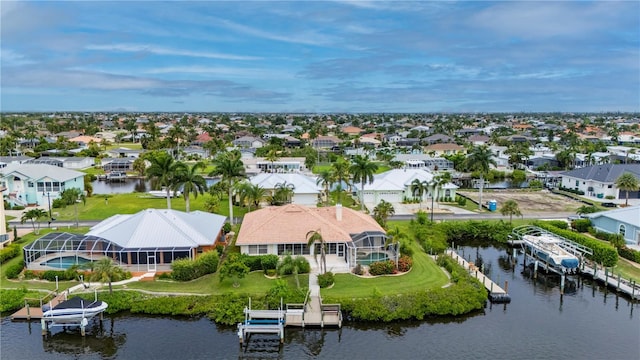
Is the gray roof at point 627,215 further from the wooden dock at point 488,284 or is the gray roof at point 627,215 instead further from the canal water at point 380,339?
the wooden dock at point 488,284

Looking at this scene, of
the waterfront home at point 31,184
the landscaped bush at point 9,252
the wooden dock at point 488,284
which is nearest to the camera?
the wooden dock at point 488,284

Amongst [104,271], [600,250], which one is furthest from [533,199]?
[104,271]

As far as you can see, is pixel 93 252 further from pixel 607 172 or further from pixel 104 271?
pixel 607 172

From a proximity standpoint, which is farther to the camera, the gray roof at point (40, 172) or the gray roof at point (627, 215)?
the gray roof at point (40, 172)

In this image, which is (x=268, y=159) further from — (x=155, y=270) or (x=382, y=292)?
(x=382, y=292)

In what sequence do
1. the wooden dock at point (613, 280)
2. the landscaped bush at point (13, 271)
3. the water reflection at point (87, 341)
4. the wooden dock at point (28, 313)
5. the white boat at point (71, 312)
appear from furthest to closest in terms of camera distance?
the landscaped bush at point (13, 271)
the wooden dock at point (613, 280)
the wooden dock at point (28, 313)
the white boat at point (71, 312)
the water reflection at point (87, 341)

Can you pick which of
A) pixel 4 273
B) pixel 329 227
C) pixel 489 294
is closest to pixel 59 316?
pixel 4 273

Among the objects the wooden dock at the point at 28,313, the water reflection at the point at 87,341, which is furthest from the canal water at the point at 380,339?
the wooden dock at the point at 28,313

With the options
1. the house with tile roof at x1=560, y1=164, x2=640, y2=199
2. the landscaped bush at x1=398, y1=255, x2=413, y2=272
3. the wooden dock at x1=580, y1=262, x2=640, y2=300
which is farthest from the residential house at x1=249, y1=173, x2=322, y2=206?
the house with tile roof at x1=560, y1=164, x2=640, y2=199
